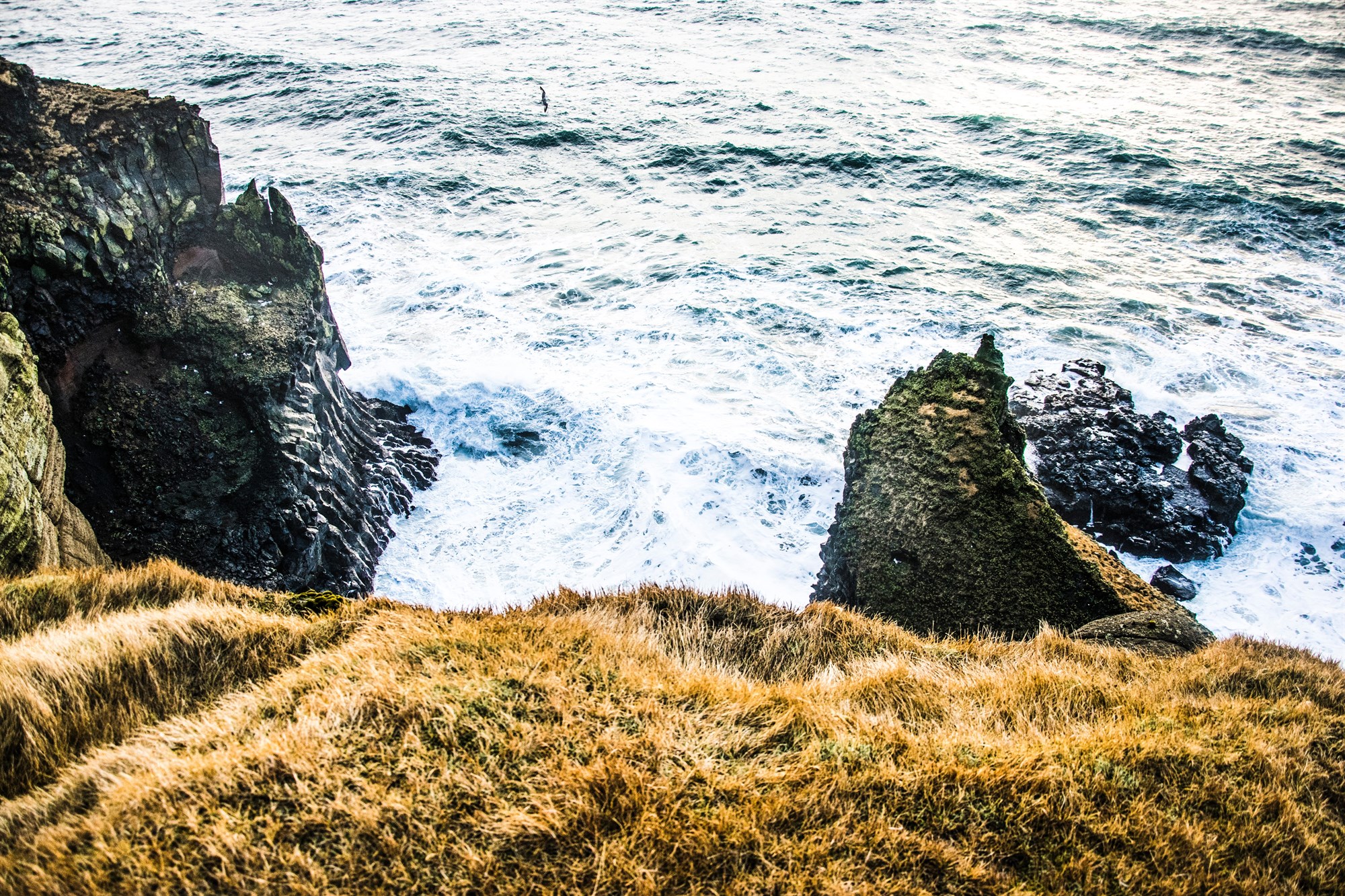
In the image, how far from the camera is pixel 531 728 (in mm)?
4238

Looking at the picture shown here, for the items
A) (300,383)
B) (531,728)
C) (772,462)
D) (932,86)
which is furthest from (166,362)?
(932,86)

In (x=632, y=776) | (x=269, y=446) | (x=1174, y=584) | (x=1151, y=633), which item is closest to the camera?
(x=632, y=776)

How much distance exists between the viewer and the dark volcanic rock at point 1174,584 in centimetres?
1199

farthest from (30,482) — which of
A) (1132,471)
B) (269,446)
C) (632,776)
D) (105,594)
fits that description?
(1132,471)

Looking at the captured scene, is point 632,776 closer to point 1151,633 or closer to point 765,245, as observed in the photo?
point 1151,633

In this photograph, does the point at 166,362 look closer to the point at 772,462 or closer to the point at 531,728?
the point at 531,728

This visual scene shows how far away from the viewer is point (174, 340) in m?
10.9

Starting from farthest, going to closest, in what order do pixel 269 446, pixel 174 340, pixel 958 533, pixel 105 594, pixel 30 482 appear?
1. pixel 269 446
2. pixel 174 340
3. pixel 958 533
4. pixel 30 482
5. pixel 105 594

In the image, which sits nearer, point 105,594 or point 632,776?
point 632,776

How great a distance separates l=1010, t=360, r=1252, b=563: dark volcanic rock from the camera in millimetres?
13156

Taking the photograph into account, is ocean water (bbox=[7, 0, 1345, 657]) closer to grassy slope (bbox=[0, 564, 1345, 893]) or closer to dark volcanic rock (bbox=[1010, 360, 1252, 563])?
dark volcanic rock (bbox=[1010, 360, 1252, 563])

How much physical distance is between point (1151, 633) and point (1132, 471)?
8.14 metres

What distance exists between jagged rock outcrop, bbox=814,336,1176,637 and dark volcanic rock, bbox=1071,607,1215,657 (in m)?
0.41

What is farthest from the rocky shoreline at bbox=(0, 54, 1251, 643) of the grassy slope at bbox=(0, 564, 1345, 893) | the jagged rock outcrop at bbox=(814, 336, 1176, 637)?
the grassy slope at bbox=(0, 564, 1345, 893)
